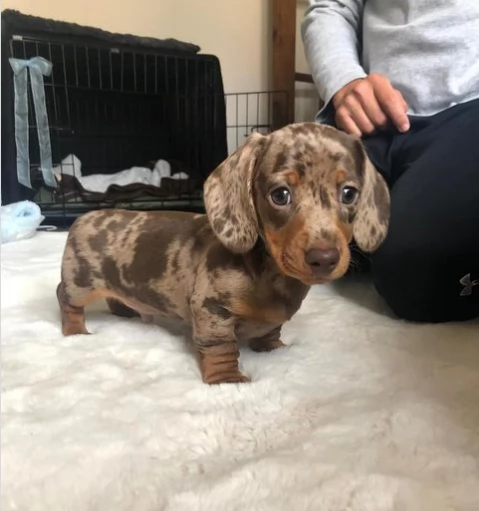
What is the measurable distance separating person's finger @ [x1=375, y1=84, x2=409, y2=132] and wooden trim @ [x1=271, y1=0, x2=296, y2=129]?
4.62 ft

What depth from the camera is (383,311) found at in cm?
133

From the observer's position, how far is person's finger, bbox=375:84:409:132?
1257mm

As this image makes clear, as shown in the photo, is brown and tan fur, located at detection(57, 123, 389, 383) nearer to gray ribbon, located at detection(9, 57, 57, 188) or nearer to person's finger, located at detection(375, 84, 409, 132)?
person's finger, located at detection(375, 84, 409, 132)

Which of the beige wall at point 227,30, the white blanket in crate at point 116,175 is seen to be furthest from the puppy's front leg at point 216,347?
the beige wall at point 227,30

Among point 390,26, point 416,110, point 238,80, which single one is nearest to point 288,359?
point 416,110

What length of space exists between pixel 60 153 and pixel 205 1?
3.02ft

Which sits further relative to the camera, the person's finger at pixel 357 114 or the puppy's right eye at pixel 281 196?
the person's finger at pixel 357 114

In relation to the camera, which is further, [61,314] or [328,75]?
[328,75]

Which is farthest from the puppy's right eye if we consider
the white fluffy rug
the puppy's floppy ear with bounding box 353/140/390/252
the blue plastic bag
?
the blue plastic bag

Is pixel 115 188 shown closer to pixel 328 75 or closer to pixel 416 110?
pixel 328 75

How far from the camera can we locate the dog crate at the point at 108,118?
2082 mm

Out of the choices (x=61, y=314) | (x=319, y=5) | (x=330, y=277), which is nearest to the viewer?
(x=330, y=277)

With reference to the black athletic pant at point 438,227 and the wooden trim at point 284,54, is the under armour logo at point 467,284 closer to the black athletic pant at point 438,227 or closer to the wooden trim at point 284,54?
the black athletic pant at point 438,227

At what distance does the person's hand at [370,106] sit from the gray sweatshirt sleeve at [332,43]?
0.13ft
